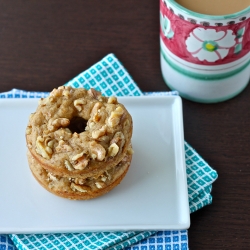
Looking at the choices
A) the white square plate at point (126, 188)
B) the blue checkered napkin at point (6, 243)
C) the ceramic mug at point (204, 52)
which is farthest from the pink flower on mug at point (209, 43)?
the blue checkered napkin at point (6, 243)

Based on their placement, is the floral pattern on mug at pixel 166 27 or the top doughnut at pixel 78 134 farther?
the floral pattern on mug at pixel 166 27

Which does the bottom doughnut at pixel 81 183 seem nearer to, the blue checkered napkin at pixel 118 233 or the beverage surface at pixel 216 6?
the blue checkered napkin at pixel 118 233

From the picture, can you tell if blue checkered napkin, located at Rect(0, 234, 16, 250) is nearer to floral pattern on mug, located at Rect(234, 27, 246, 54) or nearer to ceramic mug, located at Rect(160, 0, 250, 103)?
ceramic mug, located at Rect(160, 0, 250, 103)

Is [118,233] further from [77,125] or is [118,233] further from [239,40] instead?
[239,40]

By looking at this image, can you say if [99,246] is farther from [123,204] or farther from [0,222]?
[0,222]

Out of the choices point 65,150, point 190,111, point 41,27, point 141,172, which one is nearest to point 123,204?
point 141,172

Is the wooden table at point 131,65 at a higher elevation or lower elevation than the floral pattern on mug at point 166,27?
lower
